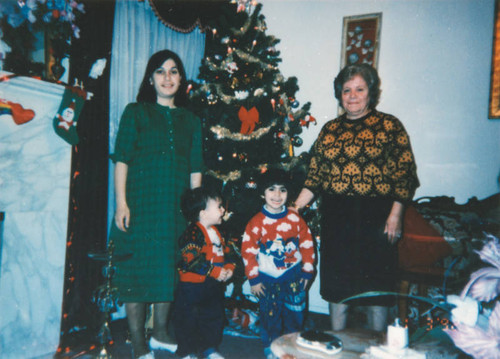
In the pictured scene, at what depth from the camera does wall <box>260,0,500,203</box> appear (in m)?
2.85

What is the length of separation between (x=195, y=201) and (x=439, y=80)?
2433 mm

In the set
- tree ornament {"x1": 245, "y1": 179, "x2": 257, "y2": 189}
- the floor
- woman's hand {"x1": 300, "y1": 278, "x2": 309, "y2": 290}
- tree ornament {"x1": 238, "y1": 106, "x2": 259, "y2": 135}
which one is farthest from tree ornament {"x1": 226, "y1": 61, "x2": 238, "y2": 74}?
the floor

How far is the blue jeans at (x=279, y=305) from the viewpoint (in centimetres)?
198

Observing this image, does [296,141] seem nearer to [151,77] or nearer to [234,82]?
[234,82]

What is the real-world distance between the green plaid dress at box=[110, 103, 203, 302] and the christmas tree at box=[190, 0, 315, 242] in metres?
0.53

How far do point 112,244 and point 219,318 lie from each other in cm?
75

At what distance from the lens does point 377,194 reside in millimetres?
1742

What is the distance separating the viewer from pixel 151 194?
1999mm

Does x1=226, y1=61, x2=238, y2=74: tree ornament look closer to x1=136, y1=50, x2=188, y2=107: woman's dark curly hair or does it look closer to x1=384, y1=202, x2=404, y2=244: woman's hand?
x1=136, y1=50, x2=188, y2=107: woman's dark curly hair

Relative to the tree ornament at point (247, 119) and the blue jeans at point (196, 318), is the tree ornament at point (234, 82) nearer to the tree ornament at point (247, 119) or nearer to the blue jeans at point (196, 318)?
the tree ornament at point (247, 119)

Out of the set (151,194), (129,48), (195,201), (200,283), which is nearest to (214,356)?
(200,283)

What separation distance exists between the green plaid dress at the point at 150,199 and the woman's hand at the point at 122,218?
1.1 inches

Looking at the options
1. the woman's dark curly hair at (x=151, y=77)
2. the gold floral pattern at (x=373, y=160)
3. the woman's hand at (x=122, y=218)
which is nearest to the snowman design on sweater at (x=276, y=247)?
the gold floral pattern at (x=373, y=160)

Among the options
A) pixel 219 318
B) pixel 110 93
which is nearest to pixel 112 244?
pixel 219 318
